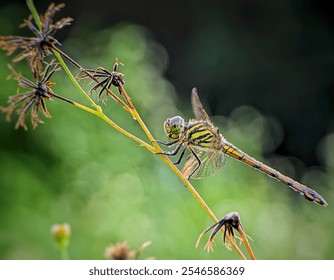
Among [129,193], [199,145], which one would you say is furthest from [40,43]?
[129,193]

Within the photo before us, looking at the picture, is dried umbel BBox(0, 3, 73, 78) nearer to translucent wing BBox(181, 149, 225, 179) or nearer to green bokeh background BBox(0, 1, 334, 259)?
translucent wing BBox(181, 149, 225, 179)

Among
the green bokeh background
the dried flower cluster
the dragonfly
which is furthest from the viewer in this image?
the green bokeh background

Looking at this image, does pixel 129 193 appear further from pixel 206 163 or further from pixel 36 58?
pixel 36 58

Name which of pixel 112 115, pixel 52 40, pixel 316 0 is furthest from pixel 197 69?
pixel 52 40

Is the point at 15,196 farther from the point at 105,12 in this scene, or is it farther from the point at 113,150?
the point at 105,12

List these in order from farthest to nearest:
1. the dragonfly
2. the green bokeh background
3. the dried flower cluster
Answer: the green bokeh background → the dragonfly → the dried flower cluster

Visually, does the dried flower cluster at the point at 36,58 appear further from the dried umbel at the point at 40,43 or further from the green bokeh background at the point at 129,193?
the green bokeh background at the point at 129,193

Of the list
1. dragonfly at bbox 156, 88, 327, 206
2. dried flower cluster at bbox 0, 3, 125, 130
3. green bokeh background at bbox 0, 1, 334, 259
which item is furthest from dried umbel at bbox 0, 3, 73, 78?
green bokeh background at bbox 0, 1, 334, 259
